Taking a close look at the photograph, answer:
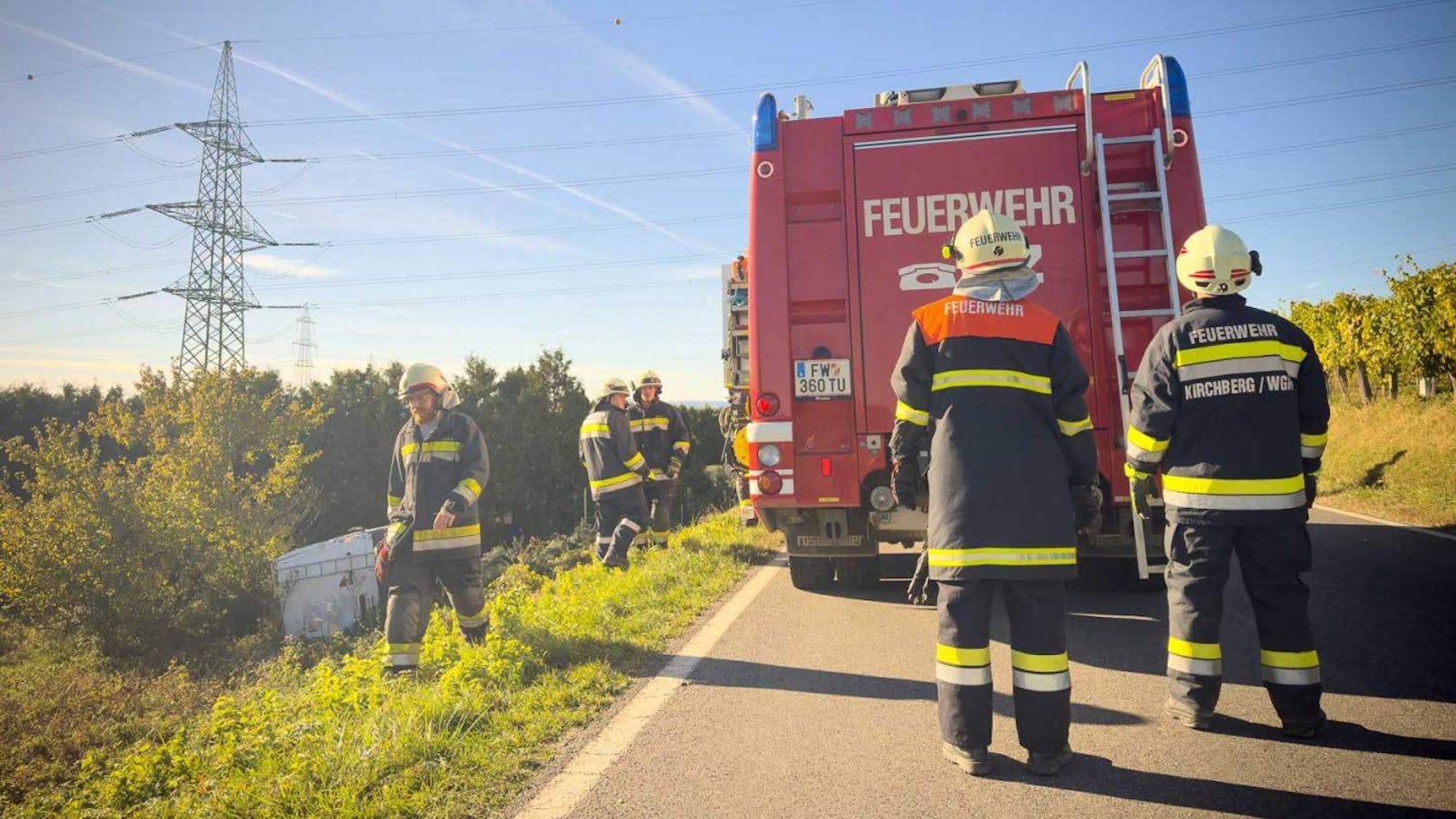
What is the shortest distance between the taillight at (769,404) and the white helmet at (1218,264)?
2568 millimetres

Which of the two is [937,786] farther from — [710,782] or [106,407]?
[106,407]

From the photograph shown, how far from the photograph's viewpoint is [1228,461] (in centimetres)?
369

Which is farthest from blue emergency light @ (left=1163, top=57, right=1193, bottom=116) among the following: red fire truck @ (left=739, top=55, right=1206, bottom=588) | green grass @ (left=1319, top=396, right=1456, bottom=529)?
green grass @ (left=1319, top=396, right=1456, bottom=529)

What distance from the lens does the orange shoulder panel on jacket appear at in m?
3.54

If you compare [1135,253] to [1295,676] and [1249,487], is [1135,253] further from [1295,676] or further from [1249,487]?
[1295,676]

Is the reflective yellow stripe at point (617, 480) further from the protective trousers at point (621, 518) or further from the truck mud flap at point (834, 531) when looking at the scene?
the truck mud flap at point (834, 531)

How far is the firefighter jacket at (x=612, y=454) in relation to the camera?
870 centimetres

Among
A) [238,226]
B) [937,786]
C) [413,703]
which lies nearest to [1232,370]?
[937,786]

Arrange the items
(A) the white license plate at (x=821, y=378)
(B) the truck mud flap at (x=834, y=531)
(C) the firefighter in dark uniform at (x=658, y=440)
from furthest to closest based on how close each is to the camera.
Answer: (C) the firefighter in dark uniform at (x=658, y=440) < (B) the truck mud flap at (x=834, y=531) < (A) the white license plate at (x=821, y=378)

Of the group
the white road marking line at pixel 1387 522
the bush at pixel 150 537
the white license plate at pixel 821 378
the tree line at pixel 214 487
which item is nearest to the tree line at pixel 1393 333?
the white road marking line at pixel 1387 522

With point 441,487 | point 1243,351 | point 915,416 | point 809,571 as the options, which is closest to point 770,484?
point 809,571

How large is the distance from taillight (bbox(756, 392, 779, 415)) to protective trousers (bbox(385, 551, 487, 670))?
7.02 feet

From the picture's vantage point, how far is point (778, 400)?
5793 mm

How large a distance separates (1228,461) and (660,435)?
7427mm
